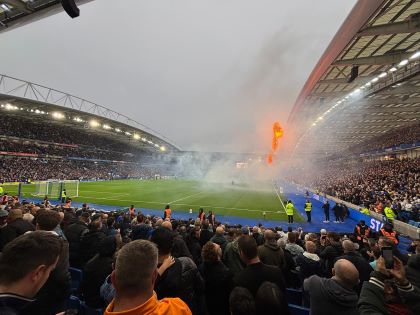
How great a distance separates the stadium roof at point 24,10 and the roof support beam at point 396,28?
11740 mm

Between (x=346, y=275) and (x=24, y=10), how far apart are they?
9999 millimetres

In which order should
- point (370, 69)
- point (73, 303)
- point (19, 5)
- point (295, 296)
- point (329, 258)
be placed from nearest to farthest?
point (73, 303) → point (295, 296) → point (329, 258) → point (19, 5) → point (370, 69)

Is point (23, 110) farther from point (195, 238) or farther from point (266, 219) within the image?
point (195, 238)

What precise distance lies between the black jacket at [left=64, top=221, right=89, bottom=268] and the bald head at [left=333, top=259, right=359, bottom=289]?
5.34 meters

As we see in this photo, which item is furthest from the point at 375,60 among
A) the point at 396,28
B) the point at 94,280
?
the point at 94,280

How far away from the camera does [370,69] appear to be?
1545 cm

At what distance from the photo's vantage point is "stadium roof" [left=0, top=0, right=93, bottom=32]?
6.34 m

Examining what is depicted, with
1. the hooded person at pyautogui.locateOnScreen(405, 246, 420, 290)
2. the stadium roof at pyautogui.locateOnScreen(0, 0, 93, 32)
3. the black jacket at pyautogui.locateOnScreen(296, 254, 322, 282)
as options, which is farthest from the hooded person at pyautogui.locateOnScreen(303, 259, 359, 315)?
the stadium roof at pyautogui.locateOnScreen(0, 0, 93, 32)

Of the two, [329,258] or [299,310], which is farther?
Result: [329,258]

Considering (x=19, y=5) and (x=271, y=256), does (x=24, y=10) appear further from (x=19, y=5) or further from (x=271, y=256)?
(x=271, y=256)

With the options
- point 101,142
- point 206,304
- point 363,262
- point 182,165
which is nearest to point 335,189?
point 363,262

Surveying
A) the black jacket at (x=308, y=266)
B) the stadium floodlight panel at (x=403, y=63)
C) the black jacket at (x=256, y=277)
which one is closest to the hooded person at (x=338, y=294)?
the black jacket at (x=256, y=277)

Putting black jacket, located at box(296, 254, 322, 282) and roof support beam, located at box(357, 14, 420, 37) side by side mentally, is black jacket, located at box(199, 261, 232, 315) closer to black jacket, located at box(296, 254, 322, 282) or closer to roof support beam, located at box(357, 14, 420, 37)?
black jacket, located at box(296, 254, 322, 282)

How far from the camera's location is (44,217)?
3770mm
